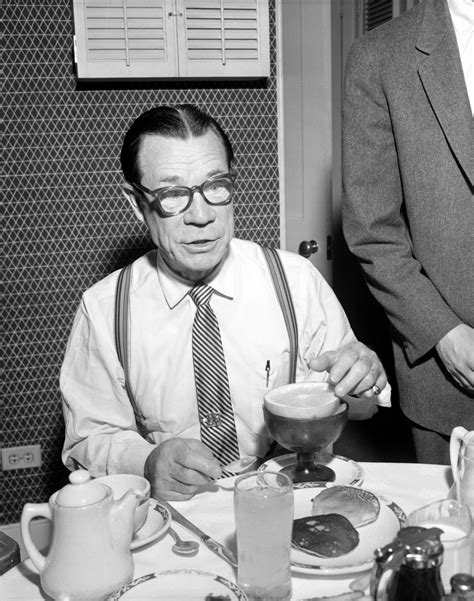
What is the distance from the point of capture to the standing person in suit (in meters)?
1.89

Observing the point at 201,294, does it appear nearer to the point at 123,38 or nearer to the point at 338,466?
the point at 338,466

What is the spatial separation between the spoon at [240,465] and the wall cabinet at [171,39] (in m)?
1.66

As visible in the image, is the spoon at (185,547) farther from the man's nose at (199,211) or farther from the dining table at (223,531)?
the man's nose at (199,211)

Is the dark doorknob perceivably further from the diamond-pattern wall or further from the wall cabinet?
the wall cabinet

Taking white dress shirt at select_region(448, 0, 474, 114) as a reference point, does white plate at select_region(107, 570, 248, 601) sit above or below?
below

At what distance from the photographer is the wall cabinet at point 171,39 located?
282 cm

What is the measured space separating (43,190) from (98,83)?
0.46 metres

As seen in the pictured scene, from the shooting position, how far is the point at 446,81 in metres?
1.89

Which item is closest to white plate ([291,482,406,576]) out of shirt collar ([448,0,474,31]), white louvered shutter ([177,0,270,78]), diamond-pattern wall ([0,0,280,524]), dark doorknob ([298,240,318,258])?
shirt collar ([448,0,474,31])

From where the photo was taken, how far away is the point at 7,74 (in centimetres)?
286

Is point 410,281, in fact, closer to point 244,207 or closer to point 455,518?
point 455,518

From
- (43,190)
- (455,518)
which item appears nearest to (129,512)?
(455,518)

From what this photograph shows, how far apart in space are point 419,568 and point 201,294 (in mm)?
1153

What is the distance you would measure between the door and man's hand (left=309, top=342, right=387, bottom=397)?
1900 millimetres
